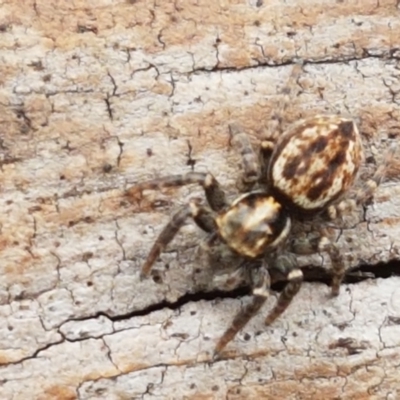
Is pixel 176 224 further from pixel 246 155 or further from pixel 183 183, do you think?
pixel 246 155

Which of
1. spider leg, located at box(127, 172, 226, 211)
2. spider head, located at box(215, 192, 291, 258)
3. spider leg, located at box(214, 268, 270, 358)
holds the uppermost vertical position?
spider leg, located at box(127, 172, 226, 211)

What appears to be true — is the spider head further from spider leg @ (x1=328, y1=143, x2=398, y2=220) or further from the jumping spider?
spider leg @ (x1=328, y1=143, x2=398, y2=220)

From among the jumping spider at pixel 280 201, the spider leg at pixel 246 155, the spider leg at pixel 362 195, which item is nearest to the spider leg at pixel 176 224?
the jumping spider at pixel 280 201

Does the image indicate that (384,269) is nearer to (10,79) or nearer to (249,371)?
(249,371)

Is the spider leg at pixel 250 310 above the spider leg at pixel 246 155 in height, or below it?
below

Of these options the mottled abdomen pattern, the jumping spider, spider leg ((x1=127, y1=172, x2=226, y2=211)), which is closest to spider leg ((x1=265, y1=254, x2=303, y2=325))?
the jumping spider

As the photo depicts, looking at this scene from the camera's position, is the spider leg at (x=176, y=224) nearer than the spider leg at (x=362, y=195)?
Yes

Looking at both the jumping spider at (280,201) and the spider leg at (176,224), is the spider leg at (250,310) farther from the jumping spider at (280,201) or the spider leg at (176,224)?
the spider leg at (176,224)
